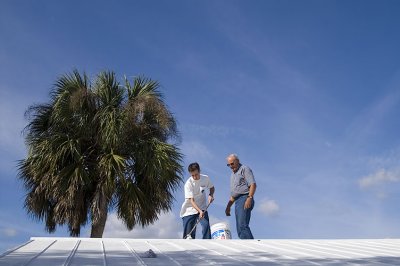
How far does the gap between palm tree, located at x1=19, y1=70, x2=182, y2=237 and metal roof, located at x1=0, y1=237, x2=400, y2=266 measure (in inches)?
306

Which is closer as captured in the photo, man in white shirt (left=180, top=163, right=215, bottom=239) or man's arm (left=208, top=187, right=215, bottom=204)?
man in white shirt (left=180, top=163, right=215, bottom=239)

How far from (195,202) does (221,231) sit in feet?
2.12

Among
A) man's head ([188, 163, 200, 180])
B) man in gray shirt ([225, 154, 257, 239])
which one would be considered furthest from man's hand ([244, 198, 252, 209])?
man's head ([188, 163, 200, 180])

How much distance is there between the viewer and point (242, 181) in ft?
24.2

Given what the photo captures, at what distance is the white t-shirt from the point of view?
7.53 meters

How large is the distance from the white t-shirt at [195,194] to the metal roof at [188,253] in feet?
6.16

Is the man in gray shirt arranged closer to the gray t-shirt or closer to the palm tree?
the gray t-shirt

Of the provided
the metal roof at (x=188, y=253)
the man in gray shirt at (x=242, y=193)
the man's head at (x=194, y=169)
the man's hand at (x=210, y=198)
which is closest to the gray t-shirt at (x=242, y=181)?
the man in gray shirt at (x=242, y=193)

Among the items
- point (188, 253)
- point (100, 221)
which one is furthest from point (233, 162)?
point (100, 221)

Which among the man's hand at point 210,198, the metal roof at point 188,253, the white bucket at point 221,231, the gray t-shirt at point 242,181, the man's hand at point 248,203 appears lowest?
the metal roof at point 188,253

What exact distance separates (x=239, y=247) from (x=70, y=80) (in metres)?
10.9

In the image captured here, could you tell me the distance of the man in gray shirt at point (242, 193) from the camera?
7172 millimetres

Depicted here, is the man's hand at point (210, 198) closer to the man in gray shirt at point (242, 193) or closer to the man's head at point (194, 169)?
the man in gray shirt at point (242, 193)

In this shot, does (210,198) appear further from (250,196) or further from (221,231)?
(250,196)
